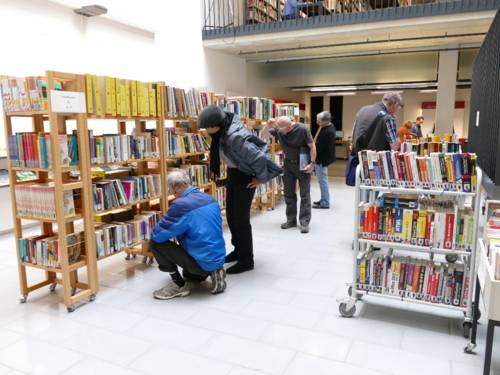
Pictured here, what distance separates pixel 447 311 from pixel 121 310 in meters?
2.67

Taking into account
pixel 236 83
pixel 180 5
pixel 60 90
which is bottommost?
pixel 60 90

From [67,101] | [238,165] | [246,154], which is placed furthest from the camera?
[238,165]

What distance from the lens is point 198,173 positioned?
5051 millimetres

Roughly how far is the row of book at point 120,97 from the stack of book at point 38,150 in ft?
1.24

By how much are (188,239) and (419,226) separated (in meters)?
1.83

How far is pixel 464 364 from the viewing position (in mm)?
2455

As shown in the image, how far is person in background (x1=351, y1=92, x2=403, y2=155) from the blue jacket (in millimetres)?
2011

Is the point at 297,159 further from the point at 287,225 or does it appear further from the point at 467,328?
the point at 467,328

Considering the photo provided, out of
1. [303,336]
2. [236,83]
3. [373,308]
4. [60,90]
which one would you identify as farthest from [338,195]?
[60,90]

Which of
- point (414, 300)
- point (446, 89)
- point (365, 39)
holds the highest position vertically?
point (365, 39)

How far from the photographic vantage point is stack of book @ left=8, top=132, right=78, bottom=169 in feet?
10.2

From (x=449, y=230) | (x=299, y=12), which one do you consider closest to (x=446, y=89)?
(x=299, y=12)

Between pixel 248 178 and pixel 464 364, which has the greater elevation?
pixel 248 178

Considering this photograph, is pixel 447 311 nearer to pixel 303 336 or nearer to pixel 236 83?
pixel 303 336
